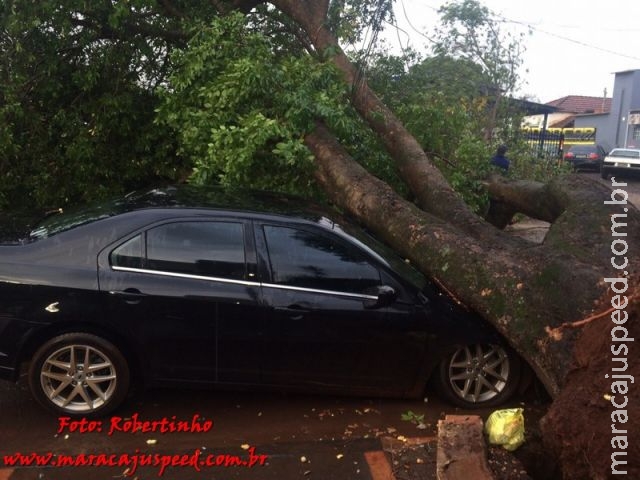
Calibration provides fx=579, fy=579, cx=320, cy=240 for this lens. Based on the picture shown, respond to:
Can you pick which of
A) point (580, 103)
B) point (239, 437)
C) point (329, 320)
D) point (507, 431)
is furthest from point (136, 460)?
point (580, 103)

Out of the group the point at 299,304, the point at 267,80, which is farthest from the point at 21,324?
the point at 267,80

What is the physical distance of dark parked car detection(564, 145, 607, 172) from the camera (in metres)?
27.7

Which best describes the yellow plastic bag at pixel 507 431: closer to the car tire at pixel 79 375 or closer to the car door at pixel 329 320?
the car door at pixel 329 320

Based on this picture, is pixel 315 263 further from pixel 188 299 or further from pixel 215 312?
pixel 188 299

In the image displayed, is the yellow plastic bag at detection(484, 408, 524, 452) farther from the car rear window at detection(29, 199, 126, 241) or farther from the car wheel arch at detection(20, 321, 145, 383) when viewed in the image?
the car rear window at detection(29, 199, 126, 241)

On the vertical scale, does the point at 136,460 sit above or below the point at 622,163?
below

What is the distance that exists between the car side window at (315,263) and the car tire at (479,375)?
0.81 metres

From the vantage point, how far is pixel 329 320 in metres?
3.76

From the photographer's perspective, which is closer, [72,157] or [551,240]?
[551,240]

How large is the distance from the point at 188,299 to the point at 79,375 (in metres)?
0.86

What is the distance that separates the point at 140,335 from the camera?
371 cm

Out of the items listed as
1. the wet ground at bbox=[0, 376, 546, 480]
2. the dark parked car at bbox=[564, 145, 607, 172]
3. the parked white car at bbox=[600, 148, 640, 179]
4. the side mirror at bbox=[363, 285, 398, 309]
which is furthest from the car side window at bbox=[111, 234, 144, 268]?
the dark parked car at bbox=[564, 145, 607, 172]

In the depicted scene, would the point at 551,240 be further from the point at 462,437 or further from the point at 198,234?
the point at 198,234

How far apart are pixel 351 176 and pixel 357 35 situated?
321cm
